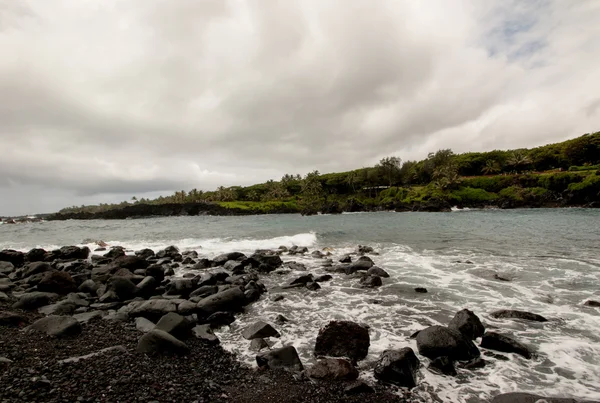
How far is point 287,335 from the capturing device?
27.4 feet

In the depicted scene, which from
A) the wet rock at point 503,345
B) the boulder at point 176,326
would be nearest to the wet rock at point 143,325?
the boulder at point 176,326

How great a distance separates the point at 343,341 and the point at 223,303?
494 cm

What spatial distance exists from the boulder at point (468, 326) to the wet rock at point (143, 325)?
28.1 feet

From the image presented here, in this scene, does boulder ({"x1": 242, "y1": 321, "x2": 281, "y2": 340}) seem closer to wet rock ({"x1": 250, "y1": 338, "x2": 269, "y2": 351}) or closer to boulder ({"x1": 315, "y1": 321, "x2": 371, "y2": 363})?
wet rock ({"x1": 250, "y1": 338, "x2": 269, "y2": 351})

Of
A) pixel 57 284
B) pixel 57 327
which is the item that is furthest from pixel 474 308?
pixel 57 284

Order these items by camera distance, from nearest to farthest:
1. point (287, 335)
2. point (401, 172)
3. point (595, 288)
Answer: point (287, 335), point (595, 288), point (401, 172)

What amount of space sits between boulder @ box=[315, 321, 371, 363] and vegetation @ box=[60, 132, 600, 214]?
89355mm

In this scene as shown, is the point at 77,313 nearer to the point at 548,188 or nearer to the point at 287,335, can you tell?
the point at 287,335

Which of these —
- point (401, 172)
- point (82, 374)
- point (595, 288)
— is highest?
point (401, 172)

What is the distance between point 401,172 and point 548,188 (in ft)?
201

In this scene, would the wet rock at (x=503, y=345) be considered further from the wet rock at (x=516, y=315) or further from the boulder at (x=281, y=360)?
the boulder at (x=281, y=360)

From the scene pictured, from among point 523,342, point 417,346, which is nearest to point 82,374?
point 417,346

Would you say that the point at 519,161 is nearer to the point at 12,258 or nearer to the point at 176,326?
the point at 176,326

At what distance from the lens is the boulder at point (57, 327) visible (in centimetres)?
767
